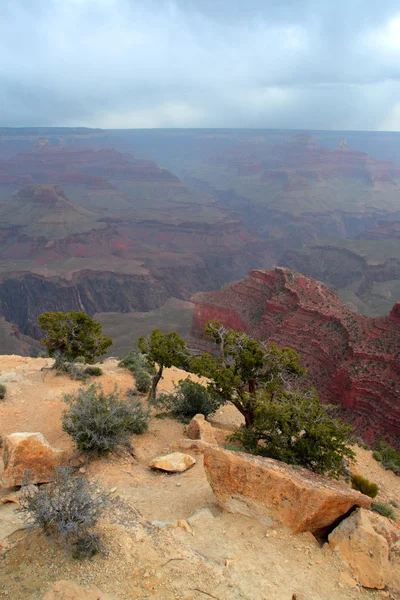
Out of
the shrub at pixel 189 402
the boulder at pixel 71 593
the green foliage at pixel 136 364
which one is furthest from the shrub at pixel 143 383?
the boulder at pixel 71 593

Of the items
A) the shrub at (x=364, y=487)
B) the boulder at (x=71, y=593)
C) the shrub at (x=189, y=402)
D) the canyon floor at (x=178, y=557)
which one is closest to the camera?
the boulder at (x=71, y=593)

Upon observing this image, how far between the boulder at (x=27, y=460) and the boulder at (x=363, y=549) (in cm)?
687

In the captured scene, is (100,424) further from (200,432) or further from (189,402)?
(189,402)

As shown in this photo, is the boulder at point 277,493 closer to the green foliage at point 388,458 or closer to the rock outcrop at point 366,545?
the rock outcrop at point 366,545

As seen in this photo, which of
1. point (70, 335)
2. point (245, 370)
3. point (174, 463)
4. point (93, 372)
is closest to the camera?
point (174, 463)

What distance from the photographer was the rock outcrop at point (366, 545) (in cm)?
729

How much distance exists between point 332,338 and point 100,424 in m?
23.5

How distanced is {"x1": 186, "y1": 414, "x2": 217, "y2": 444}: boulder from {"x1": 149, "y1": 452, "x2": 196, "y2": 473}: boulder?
221 centimetres

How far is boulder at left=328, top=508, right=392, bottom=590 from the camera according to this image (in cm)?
728

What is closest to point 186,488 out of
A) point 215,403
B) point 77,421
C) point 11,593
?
point 77,421

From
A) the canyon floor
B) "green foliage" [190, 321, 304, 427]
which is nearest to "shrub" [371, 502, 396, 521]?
the canyon floor

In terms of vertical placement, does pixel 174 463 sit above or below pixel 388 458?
above

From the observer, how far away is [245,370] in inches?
626

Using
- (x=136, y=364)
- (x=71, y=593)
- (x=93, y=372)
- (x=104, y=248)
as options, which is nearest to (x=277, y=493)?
(x=71, y=593)
